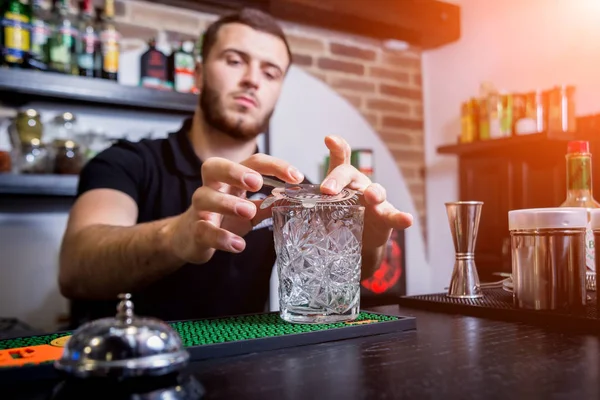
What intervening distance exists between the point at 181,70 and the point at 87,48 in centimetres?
36

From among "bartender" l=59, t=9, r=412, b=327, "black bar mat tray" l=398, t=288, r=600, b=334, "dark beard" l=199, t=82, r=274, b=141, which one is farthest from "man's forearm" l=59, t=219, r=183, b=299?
"dark beard" l=199, t=82, r=274, b=141

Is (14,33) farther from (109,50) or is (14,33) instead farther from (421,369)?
(421,369)

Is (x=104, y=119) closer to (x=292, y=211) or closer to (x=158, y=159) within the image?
(x=158, y=159)

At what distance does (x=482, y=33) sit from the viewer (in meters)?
2.96

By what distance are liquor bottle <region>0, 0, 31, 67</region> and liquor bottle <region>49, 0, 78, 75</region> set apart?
9 centimetres

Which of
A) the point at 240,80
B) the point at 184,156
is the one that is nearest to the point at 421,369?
the point at 184,156

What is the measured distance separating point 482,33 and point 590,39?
59 centimetres

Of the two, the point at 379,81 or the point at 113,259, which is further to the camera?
the point at 379,81

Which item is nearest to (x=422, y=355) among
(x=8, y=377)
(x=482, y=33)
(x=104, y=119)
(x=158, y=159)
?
(x=8, y=377)

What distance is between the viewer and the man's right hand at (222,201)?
812 millimetres

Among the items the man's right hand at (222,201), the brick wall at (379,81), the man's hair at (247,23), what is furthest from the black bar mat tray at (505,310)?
the brick wall at (379,81)

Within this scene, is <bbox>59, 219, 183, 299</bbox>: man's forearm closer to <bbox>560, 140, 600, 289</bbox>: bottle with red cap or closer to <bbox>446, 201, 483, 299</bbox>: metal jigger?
<bbox>446, 201, 483, 299</bbox>: metal jigger

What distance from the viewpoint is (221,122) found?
1.85 metres

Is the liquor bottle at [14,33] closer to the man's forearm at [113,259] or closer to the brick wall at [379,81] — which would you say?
the man's forearm at [113,259]
